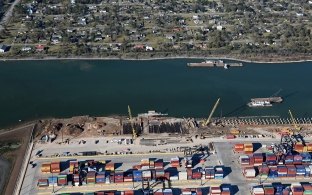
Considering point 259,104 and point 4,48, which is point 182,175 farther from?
point 4,48

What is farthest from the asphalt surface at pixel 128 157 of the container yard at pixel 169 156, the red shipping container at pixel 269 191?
the red shipping container at pixel 269 191

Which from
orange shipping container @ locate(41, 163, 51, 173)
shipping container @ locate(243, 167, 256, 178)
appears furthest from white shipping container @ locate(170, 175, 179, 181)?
orange shipping container @ locate(41, 163, 51, 173)

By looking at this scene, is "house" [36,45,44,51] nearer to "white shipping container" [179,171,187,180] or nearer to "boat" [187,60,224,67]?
"boat" [187,60,224,67]

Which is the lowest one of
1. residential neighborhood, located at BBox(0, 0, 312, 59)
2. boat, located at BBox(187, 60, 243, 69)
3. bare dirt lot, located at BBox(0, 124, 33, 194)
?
bare dirt lot, located at BBox(0, 124, 33, 194)

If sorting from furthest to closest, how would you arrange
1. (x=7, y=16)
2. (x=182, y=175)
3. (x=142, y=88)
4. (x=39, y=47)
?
(x=7, y=16), (x=39, y=47), (x=142, y=88), (x=182, y=175)

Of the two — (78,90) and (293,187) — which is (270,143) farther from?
(78,90)

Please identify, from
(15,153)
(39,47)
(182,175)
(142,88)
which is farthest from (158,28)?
(182,175)
